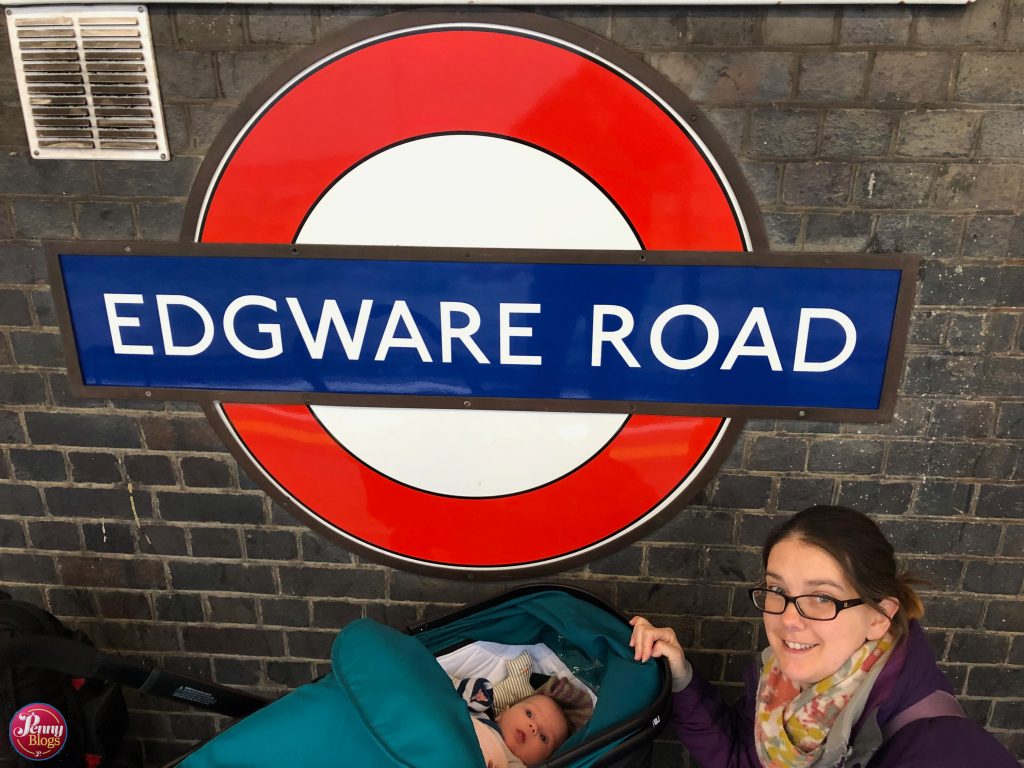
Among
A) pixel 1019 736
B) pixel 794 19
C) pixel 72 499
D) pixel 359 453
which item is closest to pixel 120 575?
pixel 72 499

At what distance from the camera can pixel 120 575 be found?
2342 mm

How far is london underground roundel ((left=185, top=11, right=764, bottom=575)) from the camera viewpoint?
1.74 meters

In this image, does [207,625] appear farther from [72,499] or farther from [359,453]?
[359,453]

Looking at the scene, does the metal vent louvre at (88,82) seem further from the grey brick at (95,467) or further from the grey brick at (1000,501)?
the grey brick at (1000,501)

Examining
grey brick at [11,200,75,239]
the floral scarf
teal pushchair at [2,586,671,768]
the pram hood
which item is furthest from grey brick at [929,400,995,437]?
grey brick at [11,200,75,239]

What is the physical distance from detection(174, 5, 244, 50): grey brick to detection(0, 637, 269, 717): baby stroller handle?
1.31 m

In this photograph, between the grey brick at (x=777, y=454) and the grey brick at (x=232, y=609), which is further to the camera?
the grey brick at (x=232, y=609)

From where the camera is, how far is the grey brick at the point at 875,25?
1.65 meters

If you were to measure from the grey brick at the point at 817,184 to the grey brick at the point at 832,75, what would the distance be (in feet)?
0.47

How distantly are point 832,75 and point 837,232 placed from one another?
34 centimetres

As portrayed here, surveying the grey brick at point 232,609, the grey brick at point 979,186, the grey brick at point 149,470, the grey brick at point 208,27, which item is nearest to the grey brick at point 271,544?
the grey brick at point 232,609

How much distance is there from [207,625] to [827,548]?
180 cm

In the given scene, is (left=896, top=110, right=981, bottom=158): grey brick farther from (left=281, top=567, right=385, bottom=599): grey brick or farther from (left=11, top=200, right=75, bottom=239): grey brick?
(left=11, top=200, right=75, bottom=239): grey brick

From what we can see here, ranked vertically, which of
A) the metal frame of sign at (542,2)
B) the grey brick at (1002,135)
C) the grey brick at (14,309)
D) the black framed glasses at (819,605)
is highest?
the metal frame of sign at (542,2)
